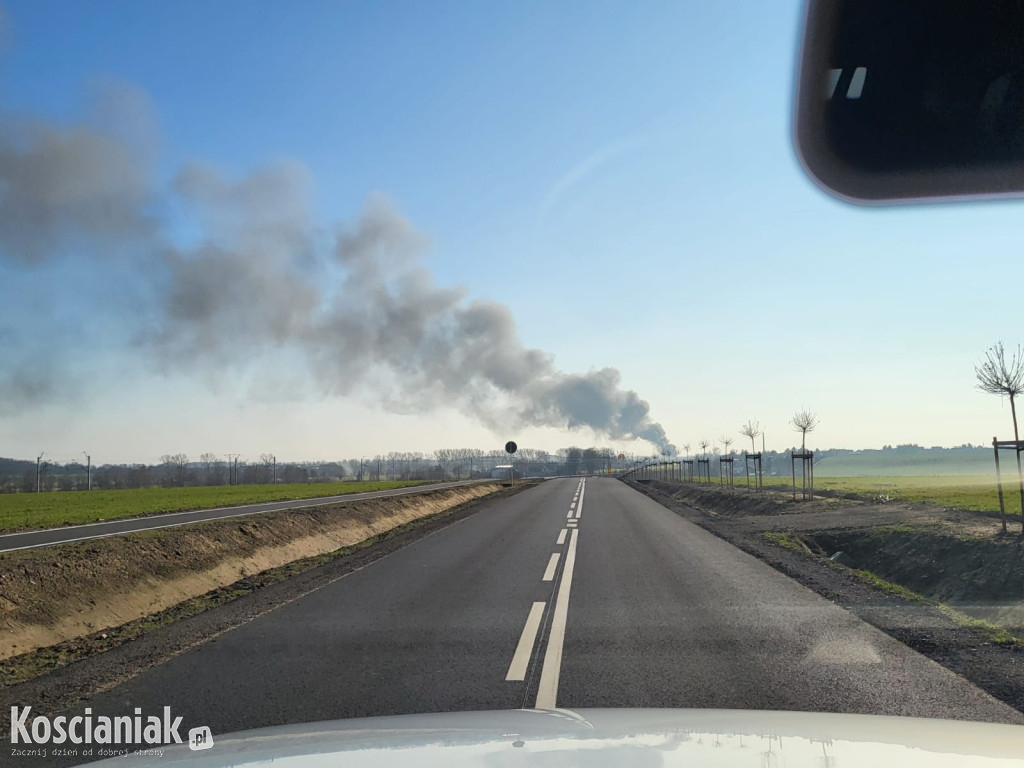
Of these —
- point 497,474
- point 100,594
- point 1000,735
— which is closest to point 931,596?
point 1000,735

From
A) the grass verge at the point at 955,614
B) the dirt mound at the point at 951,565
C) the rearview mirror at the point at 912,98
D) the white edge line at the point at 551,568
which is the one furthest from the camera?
the white edge line at the point at 551,568

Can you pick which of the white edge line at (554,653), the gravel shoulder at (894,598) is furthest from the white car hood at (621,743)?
the gravel shoulder at (894,598)

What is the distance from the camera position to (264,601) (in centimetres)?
938

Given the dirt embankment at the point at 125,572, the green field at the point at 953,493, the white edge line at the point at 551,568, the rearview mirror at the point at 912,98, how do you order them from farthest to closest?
1. the green field at the point at 953,493
2. the white edge line at the point at 551,568
3. the dirt embankment at the point at 125,572
4. the rearview mirror at the point at 912,98

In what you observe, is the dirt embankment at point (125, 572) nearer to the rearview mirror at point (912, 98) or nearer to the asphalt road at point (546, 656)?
the asphalt road at point (546, 656)

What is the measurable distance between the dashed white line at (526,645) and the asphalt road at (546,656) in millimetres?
23

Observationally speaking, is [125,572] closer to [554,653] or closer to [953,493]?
[554,653]

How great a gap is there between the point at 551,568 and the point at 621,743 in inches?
343

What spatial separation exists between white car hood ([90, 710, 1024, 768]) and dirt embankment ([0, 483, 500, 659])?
5624mm

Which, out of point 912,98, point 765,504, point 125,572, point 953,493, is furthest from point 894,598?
point 953,493

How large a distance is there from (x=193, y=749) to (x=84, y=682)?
119 inches

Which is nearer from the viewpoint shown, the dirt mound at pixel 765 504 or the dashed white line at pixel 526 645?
the dashed white line at pixel 526 645

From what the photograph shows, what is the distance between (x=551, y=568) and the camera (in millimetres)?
11875

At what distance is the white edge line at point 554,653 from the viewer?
16.4ft
